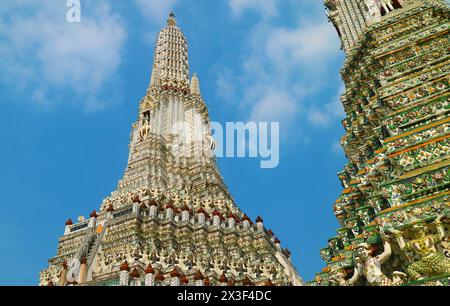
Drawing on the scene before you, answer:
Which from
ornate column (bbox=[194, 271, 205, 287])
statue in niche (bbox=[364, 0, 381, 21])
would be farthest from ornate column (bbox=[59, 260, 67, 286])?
statue in niche (bbox=[364, 0, 381, 21])

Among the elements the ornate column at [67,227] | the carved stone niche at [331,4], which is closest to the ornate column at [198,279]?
the ornate column at [67,227]

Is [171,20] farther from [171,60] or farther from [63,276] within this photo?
[63,276]

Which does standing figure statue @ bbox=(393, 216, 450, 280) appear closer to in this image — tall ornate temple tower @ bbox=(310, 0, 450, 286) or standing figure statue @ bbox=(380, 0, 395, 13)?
tall ornate temple tower @ bbox=(310, 0, 450, 286)

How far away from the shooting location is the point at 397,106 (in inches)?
361

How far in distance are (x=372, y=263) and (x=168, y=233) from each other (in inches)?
683

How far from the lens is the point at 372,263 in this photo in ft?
21.4

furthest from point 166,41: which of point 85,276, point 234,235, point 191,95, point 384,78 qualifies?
point 384,78

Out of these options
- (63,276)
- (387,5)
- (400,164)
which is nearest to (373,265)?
(400,164)

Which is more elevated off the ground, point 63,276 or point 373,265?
point 63,276

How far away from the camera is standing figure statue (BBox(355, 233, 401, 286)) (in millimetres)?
6309

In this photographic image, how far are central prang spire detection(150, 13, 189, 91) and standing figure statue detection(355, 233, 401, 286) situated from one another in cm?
3248
